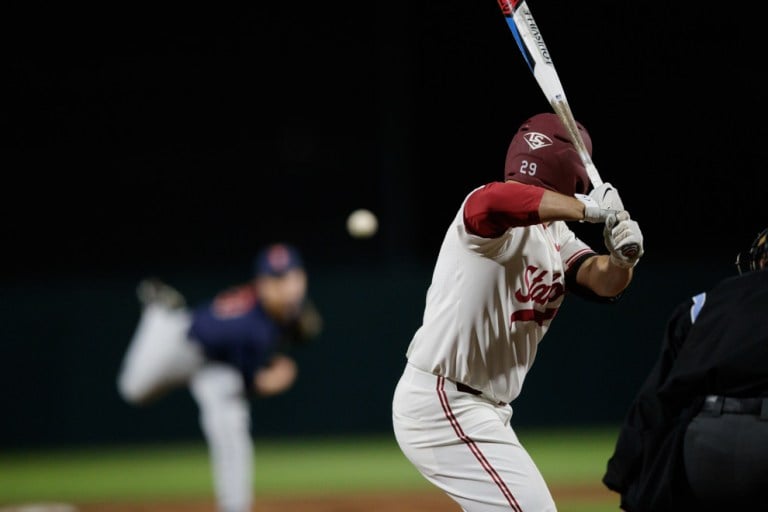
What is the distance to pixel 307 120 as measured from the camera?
15.2 m

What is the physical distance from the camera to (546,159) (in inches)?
148

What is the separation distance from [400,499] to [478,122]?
278 inches

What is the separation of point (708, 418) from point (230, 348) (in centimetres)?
472

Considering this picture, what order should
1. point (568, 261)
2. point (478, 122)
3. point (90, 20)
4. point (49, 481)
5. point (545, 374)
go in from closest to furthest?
point (568, 261), point (49, 481), point (545, 374), point (478, 122), point (90, 20)

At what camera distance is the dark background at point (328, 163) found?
40.0 feet

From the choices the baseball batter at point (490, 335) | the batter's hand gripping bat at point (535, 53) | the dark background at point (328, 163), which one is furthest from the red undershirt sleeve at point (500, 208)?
the dark background at point (328, 163)

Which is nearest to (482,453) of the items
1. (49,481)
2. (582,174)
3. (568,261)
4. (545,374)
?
(568,261)

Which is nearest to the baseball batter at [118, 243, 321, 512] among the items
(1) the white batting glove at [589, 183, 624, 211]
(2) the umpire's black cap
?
(2) the umpire's black cap

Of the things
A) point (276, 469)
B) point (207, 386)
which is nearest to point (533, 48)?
point (207, 386)

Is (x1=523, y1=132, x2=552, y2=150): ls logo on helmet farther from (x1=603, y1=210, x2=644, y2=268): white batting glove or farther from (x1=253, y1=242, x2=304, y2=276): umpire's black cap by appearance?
(x1=253, y1=242, x2=304, y2=276): umpire's black cap

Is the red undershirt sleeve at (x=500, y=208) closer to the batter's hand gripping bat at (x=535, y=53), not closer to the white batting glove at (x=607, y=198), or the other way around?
the white batting glove at (x=607, y=198)

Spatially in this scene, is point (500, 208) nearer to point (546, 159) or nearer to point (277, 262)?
Result: point (546, 159)

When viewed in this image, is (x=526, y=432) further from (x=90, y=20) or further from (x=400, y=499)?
(x=90, y=20)

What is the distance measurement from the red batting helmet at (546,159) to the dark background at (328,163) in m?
7.90
